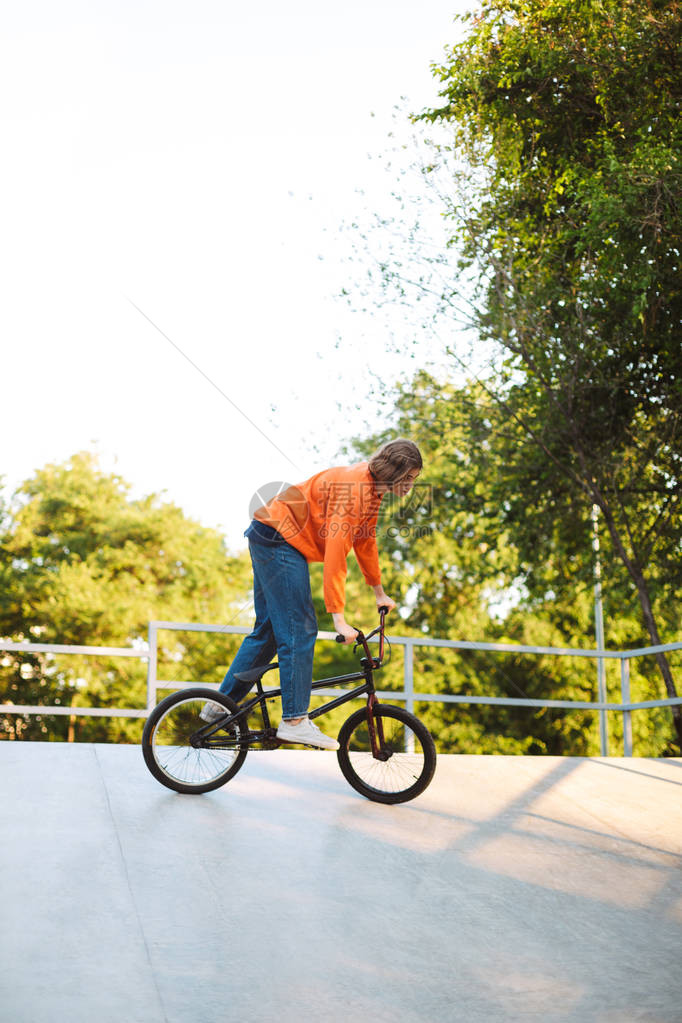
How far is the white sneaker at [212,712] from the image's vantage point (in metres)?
4.93

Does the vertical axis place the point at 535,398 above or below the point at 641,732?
above

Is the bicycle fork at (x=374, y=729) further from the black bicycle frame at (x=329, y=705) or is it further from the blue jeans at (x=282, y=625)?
the blue jeans at (x=282, y=625)

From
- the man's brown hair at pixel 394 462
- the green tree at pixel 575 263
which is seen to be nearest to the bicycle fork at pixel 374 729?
the man's brown hair at pixel 394 462

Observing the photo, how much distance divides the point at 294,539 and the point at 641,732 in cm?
2337

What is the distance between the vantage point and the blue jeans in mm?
4797

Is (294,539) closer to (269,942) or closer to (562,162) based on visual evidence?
(269,942)

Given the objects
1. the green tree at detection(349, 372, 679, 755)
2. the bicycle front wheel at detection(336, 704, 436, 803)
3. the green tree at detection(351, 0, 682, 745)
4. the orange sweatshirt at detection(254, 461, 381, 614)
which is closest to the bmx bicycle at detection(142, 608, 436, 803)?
the bicycle front wheel at detection(336, 704, 436, 803)

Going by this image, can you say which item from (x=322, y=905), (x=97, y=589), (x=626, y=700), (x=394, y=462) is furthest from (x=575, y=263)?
(x=97, y=589)

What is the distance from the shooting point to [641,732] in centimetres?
2588

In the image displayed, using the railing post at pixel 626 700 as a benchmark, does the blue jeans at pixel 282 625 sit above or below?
above

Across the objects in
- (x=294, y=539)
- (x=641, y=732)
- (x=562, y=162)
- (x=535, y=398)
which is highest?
(x=562, y=162)

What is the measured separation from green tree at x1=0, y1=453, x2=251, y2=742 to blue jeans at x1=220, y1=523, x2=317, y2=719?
81.5 ft

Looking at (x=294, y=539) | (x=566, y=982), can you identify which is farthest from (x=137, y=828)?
(x=566, y=982)

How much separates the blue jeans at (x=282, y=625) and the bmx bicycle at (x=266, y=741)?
0.32ft
